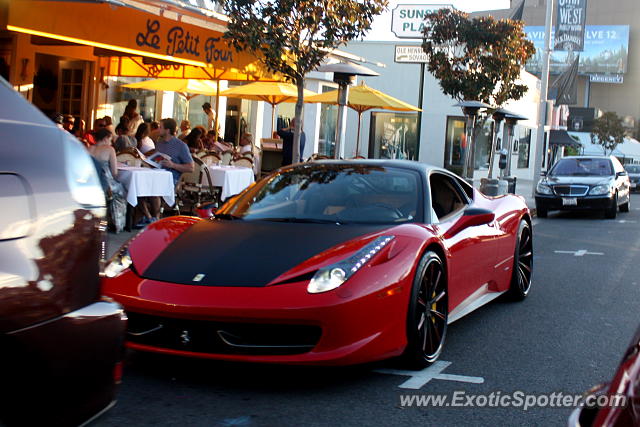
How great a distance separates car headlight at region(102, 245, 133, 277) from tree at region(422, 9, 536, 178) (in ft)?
56.2

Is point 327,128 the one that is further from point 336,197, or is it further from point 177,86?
point 336,197

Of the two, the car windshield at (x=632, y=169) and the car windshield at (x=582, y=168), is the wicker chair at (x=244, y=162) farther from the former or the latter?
the car windshield at (x=632, y=169)

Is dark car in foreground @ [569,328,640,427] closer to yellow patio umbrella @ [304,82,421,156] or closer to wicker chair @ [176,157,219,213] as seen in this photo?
wicker chair @ [176,157,219,213]

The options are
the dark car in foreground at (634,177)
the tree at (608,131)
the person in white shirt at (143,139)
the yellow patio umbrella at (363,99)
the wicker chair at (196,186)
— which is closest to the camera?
the wicker chair at (196,186)

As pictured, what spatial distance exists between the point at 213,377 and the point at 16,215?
2.60 metres

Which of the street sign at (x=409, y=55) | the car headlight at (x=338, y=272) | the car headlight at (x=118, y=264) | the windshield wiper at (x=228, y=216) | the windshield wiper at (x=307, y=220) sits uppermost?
the street sign at (x=409, y=55)

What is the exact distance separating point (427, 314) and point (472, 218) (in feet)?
3.62

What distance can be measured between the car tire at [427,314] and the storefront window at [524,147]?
37052mm

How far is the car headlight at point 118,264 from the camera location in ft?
16.4

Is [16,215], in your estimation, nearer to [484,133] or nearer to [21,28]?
[21,28]

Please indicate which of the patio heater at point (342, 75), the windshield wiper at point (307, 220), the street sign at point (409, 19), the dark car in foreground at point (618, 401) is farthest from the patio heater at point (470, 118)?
the dark car in foreground at point (618, 401)

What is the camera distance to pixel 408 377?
16.5 ft

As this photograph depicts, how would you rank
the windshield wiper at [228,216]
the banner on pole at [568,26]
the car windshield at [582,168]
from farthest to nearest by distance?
the banner on pole at [568,26] → the car windshield at [582,168] → the windshield wiper at [228,216]

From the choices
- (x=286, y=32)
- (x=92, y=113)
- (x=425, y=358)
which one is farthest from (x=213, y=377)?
(x=92, y=113)
